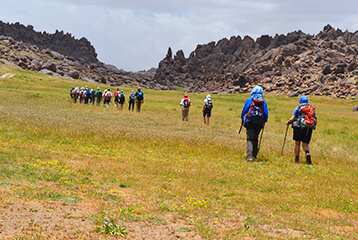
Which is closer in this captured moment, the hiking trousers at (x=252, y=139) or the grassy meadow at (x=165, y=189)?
the grassy meadow at (x=165, y=189)

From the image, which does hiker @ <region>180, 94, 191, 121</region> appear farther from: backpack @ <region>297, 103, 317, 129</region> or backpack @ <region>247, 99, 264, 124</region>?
backpack @ <region>297, 103, 317, 129</region>

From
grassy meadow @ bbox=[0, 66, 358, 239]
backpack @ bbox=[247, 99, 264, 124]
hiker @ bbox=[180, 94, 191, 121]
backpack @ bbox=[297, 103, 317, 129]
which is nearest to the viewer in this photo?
grassy meadow @ bbox=[0, 66, 358, 239]

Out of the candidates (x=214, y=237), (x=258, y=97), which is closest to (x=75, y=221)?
(x=214, y=237)

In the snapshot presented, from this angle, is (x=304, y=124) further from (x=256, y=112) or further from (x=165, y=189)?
(x=165, y=189)

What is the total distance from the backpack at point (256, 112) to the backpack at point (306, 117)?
5.62 ft

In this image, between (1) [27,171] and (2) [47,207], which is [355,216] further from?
(1) [27,171]

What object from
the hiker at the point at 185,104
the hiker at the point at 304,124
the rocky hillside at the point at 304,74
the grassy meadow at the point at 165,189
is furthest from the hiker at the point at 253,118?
the rocky hillside at the point at 304,74

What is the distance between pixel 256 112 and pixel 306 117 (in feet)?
7.07

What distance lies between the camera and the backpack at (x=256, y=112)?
14.2 meters

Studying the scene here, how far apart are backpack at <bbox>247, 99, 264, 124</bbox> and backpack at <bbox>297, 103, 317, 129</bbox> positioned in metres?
1.71

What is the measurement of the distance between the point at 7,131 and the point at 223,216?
1283 centimetres

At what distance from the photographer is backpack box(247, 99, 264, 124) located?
1424cm

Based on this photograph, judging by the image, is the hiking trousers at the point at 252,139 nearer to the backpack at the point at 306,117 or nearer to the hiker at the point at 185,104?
the backpack at the point at 306,117

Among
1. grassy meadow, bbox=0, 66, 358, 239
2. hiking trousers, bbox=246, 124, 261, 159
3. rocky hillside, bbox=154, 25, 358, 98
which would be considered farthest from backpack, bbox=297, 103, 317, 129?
rocky hillside, bbox=154, 25, 358, 98
